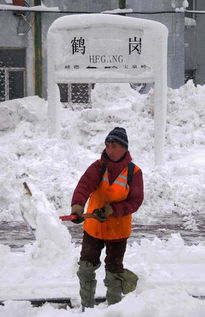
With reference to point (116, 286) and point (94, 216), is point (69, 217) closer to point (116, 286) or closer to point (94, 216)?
point (94, 216)

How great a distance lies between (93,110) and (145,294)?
11.0 meters

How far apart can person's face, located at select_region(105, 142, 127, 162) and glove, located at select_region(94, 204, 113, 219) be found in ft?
1.29

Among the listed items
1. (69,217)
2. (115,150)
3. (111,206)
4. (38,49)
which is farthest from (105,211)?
(38,49)

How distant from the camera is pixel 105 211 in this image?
12.2ft

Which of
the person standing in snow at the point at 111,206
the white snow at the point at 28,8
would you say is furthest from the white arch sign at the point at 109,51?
the person standing in snow at the point at 111,206

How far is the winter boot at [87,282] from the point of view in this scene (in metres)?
3.96

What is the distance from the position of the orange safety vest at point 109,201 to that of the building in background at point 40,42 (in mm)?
14352

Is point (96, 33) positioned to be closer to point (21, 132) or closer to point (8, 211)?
point (21, 132)

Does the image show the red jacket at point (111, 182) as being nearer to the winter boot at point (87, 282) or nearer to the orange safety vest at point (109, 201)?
the orange safety vest at point (109, 201)

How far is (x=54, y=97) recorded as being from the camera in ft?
39.8

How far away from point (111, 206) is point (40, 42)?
49.2 feet

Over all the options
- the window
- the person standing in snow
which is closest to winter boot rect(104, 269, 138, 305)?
the person standing in snow

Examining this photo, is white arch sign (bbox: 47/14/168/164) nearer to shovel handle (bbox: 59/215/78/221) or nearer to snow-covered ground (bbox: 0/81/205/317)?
snow-covered ground (bbox: 0/81/205/317)

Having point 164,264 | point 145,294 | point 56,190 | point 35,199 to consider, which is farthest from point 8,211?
point 145,294
